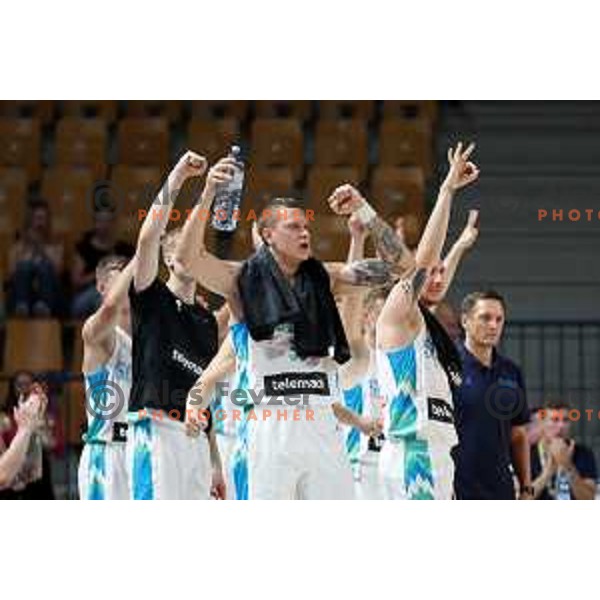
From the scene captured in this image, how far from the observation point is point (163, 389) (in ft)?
36.1

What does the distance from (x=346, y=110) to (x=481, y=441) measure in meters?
2.87

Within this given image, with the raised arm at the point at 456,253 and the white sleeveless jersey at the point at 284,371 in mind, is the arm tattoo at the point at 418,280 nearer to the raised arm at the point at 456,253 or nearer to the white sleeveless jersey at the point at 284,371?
the white sleeveless jersey at the point at 284,371

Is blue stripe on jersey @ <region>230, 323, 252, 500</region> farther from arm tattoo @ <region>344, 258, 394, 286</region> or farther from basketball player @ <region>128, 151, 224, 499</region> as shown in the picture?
arm tattoo @ <region>344, 258, 394, 286</region>

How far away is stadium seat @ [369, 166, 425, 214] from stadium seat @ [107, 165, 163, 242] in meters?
1.27

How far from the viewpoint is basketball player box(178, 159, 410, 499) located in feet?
33.3

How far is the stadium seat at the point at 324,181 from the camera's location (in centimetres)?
1323

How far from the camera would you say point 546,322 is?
13156mm

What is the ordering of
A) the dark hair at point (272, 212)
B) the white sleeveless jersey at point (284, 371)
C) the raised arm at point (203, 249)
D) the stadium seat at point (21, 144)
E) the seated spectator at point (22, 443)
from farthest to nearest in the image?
the stadium seat at point (21, 144)
the seated spectator at point (22, 443)
the dark hair at point (272, 212)
the white sleeveless jersey at point (284, 371)
the raised arm at point (203, 249)

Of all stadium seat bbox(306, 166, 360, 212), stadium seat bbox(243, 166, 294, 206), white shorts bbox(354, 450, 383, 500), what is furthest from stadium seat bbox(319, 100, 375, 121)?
white shorts bbox(354, 450, 383, 500)

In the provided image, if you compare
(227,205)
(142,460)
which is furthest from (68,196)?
(227,205)

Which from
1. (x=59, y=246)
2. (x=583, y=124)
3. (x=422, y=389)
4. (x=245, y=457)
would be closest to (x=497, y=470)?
(x=422, y=389)

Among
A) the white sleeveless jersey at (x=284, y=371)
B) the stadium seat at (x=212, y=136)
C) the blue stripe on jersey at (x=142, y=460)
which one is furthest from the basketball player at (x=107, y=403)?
the stadium seat at (x=212, y=136)

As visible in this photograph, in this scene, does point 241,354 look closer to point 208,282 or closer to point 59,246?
point 208,282

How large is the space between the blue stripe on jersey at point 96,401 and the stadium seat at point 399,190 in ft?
7.87
